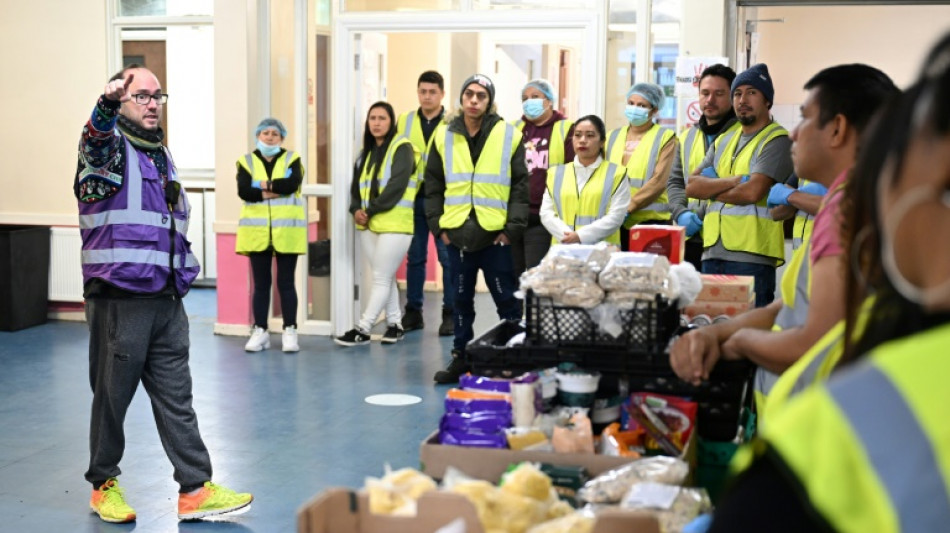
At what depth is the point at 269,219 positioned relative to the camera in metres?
7.27

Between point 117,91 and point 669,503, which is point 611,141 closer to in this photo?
point 117,91

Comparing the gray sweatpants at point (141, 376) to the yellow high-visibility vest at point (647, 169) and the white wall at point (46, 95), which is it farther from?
the white wall at point (46, 95)

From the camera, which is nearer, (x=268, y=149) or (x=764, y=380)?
(x=764, y=380)

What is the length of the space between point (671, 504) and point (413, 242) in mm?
6359

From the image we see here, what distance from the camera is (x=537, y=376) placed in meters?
A: 2.51

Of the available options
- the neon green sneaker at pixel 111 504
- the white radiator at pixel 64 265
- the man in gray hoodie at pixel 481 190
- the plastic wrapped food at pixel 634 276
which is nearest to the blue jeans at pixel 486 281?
the man in gray hoodie at pixel 481 190

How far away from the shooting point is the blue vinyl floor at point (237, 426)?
13.9 feet

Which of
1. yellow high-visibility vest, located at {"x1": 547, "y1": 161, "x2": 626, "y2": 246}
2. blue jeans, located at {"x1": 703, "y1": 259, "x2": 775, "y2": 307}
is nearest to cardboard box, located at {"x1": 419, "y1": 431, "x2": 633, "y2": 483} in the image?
blue jeans, located at {"x1": 703, "y1": 259, "x2": 775, "y2": 307}

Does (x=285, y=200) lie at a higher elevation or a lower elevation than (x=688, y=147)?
lower

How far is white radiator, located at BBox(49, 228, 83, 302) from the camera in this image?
845 cm

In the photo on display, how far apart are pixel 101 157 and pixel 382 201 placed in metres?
3.67

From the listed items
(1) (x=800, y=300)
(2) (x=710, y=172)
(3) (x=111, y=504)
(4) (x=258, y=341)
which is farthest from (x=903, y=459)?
(4) (x=258, y=341)

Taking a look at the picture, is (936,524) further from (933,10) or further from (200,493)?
(933,10)

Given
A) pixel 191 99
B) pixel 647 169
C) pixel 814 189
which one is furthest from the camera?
pixel 191 99
